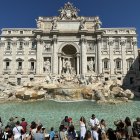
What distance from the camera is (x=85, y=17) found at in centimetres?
5175

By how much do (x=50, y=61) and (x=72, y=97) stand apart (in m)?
15.5

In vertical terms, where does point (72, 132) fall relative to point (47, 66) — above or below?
below

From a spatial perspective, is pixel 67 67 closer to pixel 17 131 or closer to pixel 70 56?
pixel 70 56

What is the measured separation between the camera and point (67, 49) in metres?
51.2

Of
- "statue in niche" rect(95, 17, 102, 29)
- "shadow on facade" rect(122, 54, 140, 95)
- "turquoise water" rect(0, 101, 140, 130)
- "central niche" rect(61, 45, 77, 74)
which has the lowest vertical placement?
"turquoise water" rect(0, 101, 140, 130)

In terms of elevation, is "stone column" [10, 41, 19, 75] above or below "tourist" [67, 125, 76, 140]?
above

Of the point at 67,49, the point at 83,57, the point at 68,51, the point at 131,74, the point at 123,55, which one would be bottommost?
the point at 131,74

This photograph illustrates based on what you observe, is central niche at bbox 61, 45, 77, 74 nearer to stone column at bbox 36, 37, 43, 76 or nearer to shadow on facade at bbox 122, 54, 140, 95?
stone column at bbox 36, 37, 43, 76

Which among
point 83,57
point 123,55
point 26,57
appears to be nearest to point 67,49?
point 83,57

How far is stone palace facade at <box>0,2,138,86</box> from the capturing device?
159 ft

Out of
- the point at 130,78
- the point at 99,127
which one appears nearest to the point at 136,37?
the point at 130,78

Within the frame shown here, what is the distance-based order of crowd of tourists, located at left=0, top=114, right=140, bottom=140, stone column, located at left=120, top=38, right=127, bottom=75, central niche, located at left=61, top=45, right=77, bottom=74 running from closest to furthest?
crowd of tourists, located at left=0, top=114, right=140, bottom=140
stone column, located at left=120, top=38, right=127, bottom=75
central niche, located at left=61, top=45, right=77, bottom=74

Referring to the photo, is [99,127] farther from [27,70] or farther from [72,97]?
[27,70]

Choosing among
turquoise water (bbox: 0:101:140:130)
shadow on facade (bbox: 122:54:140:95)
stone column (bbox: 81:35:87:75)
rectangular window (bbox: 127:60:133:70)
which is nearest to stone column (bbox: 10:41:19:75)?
stone column (bbox: 81:35:87:75)
